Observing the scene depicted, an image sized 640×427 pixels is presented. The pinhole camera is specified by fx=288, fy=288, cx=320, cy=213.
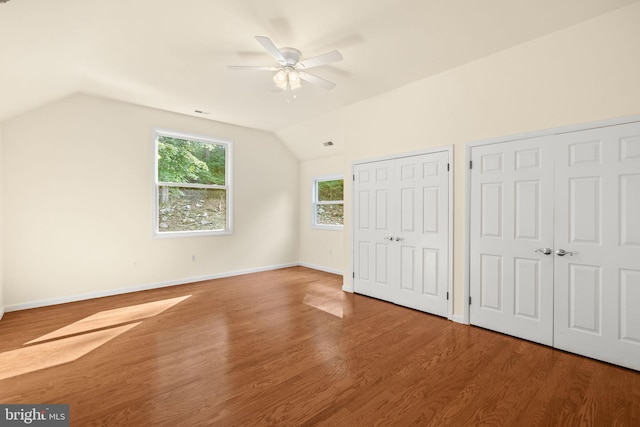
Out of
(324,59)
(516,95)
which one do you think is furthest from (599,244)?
(324,59)

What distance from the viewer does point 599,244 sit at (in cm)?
251

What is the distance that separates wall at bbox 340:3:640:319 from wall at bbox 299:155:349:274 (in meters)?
2.06

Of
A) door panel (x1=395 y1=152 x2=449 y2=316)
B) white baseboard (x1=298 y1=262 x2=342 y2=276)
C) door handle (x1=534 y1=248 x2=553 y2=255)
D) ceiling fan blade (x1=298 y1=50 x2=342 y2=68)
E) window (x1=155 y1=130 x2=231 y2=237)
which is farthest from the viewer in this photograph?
white baseboard (x1=298 y1=262 x2=342 y2=276)

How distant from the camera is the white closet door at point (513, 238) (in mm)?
2799

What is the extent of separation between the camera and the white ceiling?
7.54 ft

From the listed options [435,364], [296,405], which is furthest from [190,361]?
[435,364]

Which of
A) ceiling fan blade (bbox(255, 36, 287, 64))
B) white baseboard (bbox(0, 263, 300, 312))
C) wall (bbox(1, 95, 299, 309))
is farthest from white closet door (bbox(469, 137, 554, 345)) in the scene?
wall (bbox(1, 95, 299, 309))

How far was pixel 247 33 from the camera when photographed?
269 centimetres

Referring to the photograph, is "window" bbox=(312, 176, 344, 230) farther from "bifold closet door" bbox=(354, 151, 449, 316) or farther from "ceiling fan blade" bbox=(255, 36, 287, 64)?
"ceiling fan blade" bbox=(255, 36, 287, 64)

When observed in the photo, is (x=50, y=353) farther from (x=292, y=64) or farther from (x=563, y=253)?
(x=563, y=253)

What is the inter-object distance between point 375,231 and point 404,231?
48 centimetres

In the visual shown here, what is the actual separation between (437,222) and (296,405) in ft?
8.53

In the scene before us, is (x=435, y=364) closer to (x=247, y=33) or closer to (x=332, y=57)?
(x=332, y=57)

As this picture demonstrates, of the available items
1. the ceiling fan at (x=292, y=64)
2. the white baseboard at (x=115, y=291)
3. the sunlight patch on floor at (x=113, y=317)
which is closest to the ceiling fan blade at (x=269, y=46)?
the ceiling fan at (x=292, y=64)
